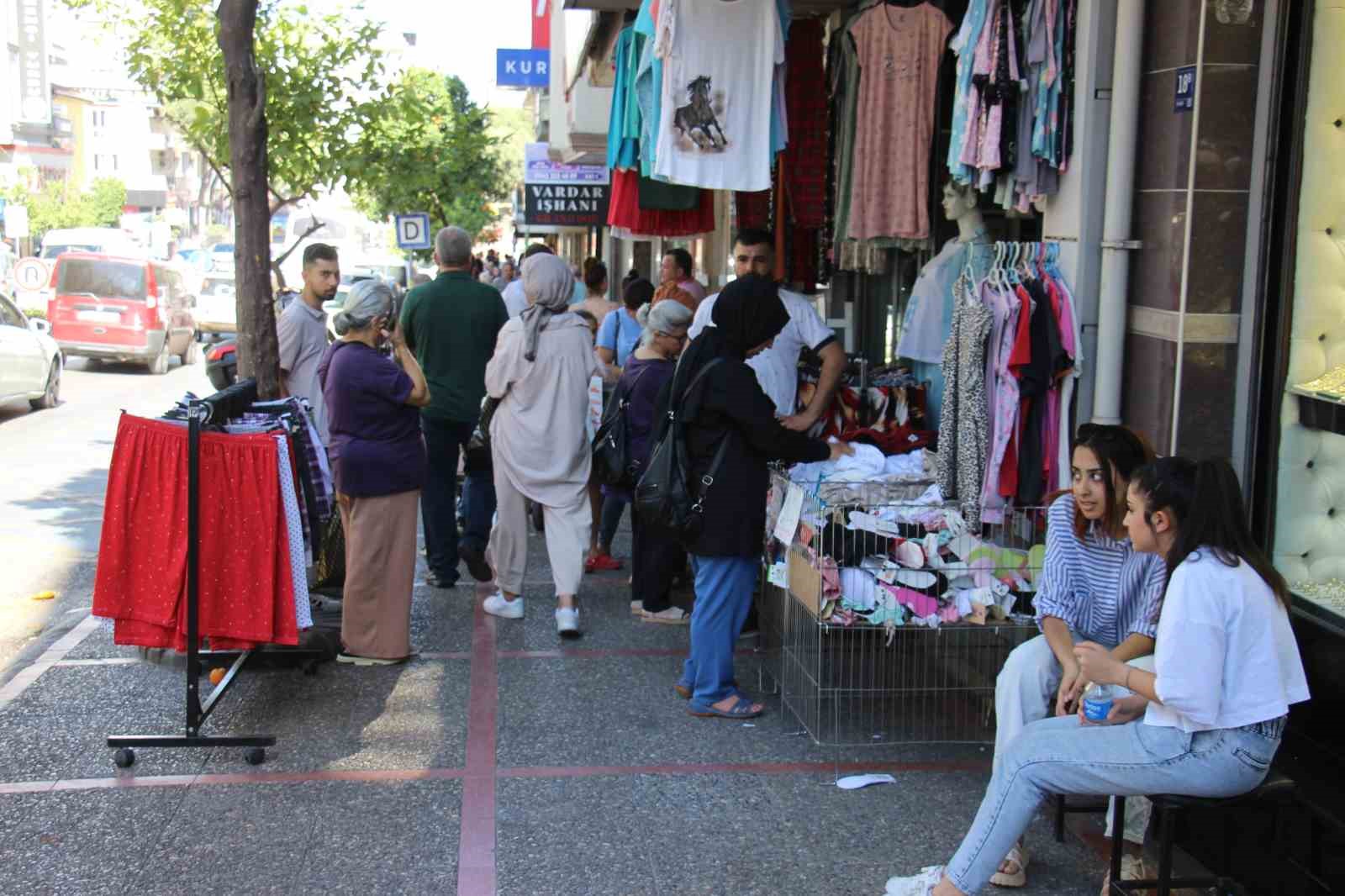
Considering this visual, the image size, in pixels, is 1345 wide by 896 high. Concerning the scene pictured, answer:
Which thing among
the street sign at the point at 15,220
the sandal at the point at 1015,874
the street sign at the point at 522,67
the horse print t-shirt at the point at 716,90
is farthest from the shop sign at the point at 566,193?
the street sign at the point at 15,220

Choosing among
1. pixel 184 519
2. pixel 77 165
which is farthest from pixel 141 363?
pixel 77 165

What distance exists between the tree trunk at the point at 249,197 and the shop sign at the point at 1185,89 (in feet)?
13.9

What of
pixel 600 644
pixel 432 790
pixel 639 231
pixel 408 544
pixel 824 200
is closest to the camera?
pixel 432 790

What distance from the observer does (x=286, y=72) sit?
15344mm

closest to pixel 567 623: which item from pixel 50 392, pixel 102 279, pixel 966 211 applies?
pixel 966 211

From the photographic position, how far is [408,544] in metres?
6.57

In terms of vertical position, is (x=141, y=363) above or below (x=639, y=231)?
below

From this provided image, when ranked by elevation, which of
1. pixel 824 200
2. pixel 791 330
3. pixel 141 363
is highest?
pixel 824 200

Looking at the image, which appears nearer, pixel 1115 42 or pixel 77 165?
pixel 1115 42

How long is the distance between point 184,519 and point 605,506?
370cm

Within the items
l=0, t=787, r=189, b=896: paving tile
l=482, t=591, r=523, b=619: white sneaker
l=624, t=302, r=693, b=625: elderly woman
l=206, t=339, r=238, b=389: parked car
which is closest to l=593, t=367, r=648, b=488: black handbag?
l=624, t=302, r=693, b=625: elderly woman

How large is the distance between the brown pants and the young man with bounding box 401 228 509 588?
134 cm

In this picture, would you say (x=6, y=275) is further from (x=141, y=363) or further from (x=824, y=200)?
(x=824, y=200)

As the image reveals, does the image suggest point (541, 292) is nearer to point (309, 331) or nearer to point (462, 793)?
point (309, 331)
